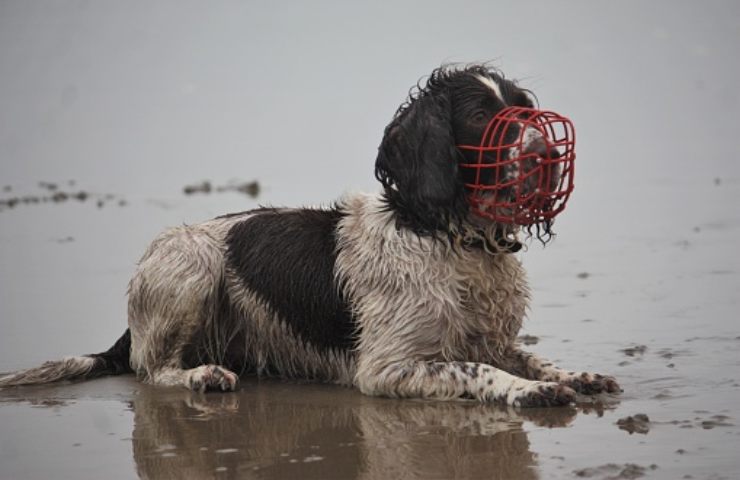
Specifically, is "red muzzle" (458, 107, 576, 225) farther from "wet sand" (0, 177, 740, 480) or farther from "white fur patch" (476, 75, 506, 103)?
"wet sand" (0, 177, 740, 480)

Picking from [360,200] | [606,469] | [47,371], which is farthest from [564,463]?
[47,371]

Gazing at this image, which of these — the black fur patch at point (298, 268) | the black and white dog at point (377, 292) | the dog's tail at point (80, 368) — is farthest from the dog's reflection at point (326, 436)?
the dog's tail at point (80, 368)

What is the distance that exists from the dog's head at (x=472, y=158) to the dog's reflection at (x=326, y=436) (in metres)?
0.97

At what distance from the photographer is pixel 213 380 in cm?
703

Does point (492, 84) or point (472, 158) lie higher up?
point (492, 84)

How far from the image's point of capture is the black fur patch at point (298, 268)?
7117mm

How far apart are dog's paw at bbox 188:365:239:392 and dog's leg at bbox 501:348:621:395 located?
1439mm

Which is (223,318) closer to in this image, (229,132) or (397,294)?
(397,294)

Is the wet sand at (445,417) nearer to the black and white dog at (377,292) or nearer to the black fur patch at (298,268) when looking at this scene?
the black and white dog at (377,292)

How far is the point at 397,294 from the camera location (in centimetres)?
679

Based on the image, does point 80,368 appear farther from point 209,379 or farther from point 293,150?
point 293,150

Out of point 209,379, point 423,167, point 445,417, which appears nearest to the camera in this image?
point 445,417

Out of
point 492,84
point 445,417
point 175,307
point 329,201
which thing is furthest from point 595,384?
point 329,201

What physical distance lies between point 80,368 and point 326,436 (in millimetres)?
2191
